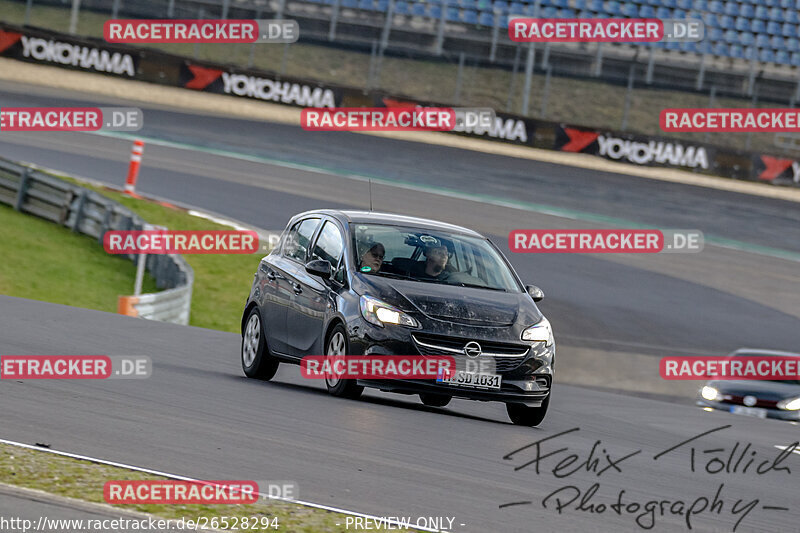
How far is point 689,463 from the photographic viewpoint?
9398 millimetres

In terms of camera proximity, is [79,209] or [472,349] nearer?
[472,349]

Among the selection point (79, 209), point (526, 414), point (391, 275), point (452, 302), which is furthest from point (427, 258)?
point (79, 209)

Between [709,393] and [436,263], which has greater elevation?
[436,263]

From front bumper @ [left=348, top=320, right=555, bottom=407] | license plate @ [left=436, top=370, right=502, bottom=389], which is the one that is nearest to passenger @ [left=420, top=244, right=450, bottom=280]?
front bumper @ [left=348, top=320, right=555, bottom=407]

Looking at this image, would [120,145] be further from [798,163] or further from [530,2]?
[798,163]

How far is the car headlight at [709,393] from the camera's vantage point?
17172mm

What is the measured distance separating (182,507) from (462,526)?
1245 millimetres

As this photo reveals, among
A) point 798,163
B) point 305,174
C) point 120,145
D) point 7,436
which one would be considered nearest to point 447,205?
point 305,174

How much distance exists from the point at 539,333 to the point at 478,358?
61cm

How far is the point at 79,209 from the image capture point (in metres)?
21.9

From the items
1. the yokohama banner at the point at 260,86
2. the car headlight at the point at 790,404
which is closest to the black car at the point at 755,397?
the car headlight at the point at 790,404

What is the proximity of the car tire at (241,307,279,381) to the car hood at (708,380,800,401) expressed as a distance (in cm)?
769

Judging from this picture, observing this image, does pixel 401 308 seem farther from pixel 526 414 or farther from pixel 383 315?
pixel 526 414

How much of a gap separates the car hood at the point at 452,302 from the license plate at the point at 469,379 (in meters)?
0.37
